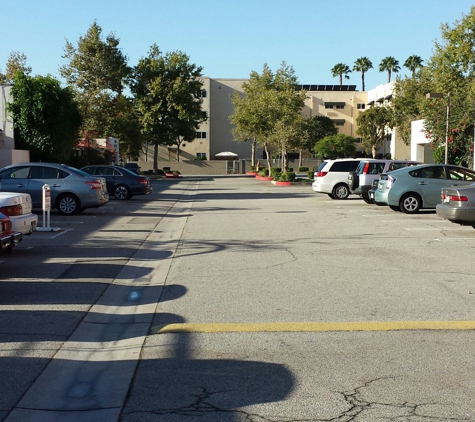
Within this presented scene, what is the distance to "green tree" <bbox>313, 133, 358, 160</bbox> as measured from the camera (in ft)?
276

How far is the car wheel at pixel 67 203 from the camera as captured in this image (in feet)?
66.5

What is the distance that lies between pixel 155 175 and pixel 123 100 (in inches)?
329

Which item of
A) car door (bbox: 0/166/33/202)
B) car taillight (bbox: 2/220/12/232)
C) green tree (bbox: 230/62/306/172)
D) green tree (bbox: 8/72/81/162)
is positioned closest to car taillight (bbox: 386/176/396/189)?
car door (bbox: 0/166/33/202)

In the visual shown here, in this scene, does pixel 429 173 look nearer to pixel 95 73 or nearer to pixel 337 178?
pixel 337 178

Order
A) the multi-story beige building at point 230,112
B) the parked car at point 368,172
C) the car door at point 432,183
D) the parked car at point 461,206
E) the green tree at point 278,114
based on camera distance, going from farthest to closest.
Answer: the multi-story beige building at point 230,112, the green tree at point 278,114, the parked car at point 368,172, the car door at point 432,183, the parked car at point 461,206

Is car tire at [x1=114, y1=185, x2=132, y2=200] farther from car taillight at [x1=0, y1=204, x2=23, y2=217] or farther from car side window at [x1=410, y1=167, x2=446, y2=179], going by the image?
car taillight at [x1=0, y1=204, x2=23, y2=217]

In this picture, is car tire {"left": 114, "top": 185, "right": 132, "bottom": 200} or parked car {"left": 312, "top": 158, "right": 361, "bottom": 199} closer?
parked car {"left": 312, "top": 158, "right": 361, "bottom": 199}

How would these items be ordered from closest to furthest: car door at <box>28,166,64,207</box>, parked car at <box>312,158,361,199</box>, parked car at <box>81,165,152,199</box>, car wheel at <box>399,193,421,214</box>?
car door at <box>28,166,64,207</box> → car wheel at <box>399,193,421,214</box> → parked car at <box>312,158,361,199</box> → parked car at <box>81,165,152,199</box>

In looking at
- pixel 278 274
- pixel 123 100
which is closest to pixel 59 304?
pixel 278 274

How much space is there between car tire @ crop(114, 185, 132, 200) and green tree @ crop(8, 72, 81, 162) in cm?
742

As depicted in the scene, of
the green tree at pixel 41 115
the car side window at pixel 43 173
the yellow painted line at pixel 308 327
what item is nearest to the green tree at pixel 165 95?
the green tree at pixel 41 115

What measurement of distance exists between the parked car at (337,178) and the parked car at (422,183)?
23.9 feet

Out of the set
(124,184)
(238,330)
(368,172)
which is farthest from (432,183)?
(238,330)

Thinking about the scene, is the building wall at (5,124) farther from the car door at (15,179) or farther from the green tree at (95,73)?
the green tree at (95,73)
